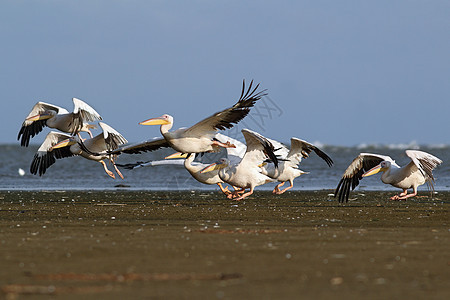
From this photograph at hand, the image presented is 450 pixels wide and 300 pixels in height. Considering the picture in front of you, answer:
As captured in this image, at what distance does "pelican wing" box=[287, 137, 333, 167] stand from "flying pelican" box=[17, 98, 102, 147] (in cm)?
462

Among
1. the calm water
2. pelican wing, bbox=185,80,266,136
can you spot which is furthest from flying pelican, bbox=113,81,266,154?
the calm water

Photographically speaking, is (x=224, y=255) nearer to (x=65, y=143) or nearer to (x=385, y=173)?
(x=385, y=173)

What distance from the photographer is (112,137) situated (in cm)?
1788

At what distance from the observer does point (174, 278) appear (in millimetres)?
5340

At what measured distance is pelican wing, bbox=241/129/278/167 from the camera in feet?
49.0

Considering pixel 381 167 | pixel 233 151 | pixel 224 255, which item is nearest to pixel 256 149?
pixel 233 151

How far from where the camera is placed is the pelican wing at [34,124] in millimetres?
19031

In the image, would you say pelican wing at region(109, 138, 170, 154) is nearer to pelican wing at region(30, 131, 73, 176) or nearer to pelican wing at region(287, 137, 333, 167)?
pelican wing at region(287, 137, 333, 167)

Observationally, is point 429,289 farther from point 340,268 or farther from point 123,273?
point 123,273

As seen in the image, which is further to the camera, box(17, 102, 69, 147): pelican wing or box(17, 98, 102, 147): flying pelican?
box(17, 102, 69, 147): pelican wing

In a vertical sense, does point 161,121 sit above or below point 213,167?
above

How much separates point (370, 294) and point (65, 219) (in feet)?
22.1

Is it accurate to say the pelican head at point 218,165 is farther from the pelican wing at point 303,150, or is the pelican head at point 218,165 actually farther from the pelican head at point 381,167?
the pelican head at point 381,167

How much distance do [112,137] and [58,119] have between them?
156 cm
